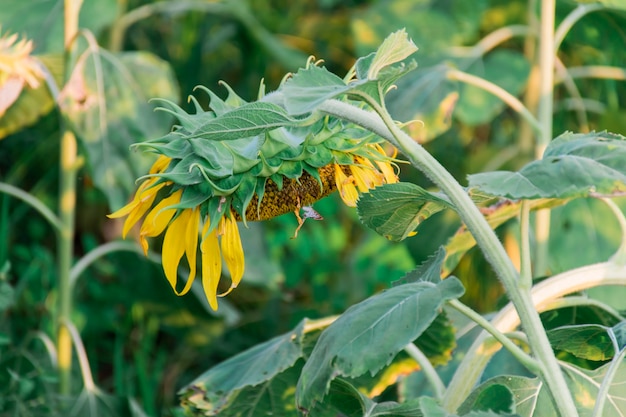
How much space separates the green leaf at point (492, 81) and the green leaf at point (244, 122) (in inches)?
39.0

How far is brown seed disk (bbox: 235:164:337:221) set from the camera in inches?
22.5

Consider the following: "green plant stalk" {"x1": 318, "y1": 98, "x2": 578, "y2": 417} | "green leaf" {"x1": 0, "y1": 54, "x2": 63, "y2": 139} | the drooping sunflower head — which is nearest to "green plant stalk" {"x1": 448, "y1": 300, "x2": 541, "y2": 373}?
"green plant stalk" {"x1": 318, "y1": 98, "x2": 578, "y2": 417}

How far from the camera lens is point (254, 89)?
1.81 m

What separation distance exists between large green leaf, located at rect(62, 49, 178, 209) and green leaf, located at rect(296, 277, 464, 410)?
614mm

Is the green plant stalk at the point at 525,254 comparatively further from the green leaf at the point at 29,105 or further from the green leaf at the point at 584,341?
the green leaf at the point at 29,105

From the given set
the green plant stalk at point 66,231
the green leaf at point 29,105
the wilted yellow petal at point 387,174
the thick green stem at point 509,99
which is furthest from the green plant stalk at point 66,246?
the wilted yellow petal at point 387,174

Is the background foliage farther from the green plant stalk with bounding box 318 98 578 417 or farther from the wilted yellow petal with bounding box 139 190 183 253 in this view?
the wilted yellow petal with bounding box 139 190 183 253

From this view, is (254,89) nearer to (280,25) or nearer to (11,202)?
(280,25)

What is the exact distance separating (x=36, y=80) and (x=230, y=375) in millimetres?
573

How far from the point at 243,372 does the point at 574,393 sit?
284mm

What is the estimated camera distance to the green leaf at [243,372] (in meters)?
0.73

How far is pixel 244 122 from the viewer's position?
494 mm

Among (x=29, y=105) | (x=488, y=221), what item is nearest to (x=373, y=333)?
(x=488, y=221)

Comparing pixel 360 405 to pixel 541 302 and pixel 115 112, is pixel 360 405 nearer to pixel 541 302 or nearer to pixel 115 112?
pixel 541 302
